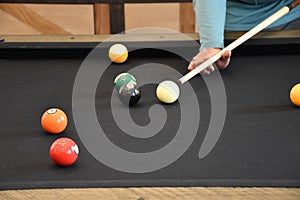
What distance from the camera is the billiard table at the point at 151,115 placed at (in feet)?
3.62

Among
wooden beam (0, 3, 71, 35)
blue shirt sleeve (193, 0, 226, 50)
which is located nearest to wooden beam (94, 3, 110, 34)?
wooden beam (0, 3, 71, 35)

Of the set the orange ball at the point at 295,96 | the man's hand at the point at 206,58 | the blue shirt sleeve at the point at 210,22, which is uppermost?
the blue shirt sleeve at the point at 210,22

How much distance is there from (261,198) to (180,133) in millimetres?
326

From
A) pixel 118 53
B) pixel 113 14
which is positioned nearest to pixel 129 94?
pixel 118 53

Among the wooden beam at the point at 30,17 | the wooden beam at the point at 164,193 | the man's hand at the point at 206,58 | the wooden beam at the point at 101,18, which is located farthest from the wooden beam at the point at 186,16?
the wooden beam at the point at 164,193

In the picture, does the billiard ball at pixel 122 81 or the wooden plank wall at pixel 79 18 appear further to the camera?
the wooden plank wall at pixel 79 18

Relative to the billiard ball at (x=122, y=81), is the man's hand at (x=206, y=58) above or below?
above

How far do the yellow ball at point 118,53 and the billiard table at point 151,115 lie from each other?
3cm

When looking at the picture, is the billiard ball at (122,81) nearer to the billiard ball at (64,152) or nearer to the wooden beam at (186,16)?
the billiard ball at (64,152)

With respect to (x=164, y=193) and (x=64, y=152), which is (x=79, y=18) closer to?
(x=64, y=152)

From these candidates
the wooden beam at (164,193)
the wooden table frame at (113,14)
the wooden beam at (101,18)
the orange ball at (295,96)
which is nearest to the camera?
the wooden beam at (164,193)

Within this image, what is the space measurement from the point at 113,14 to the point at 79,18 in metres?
0.42

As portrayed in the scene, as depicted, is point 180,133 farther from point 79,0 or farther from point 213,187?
point 79,0

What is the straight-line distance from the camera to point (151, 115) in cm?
142
